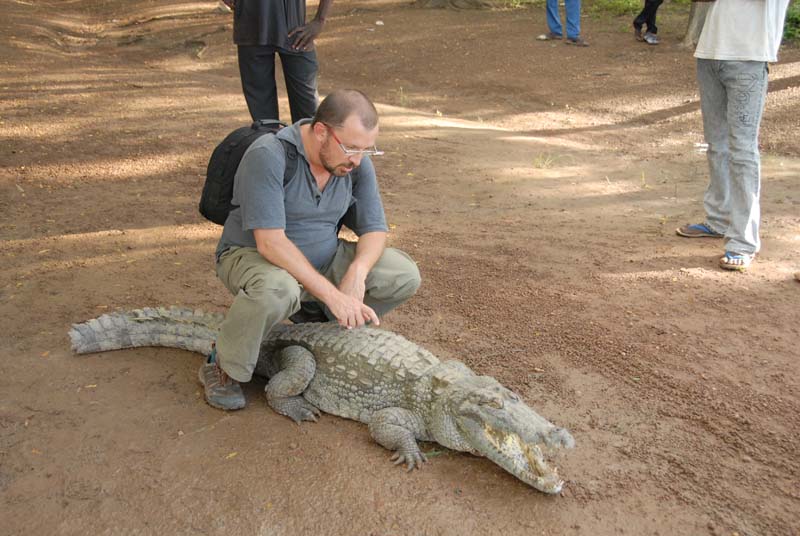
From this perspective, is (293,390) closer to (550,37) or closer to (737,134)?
(737,134)

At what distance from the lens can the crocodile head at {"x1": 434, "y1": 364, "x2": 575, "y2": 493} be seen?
2844 mm

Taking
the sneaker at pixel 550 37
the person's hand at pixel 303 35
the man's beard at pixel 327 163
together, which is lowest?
the sneaker at pixel 550 37

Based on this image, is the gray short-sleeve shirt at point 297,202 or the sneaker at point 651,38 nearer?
the gray short-sleeve shirt at point 297,202

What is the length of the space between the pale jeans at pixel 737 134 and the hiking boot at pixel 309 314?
10.5 ft

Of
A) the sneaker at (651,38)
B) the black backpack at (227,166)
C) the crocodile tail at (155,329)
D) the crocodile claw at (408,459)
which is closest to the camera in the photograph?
the crocodile claw at (408,459)

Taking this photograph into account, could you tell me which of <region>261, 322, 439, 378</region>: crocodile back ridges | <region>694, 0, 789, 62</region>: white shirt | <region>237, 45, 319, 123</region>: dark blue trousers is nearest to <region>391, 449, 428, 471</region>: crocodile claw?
<region>261, 322, 439, 378</region>: crocodile back ridges

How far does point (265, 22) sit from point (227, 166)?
A: 220 centimetres

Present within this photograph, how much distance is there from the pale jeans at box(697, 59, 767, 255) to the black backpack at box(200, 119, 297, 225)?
11.3ft

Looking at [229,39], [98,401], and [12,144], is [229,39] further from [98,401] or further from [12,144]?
[98,401]

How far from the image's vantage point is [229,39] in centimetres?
1531

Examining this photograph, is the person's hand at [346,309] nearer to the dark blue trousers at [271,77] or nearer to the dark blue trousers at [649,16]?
the dark blue trousers at [271,77]

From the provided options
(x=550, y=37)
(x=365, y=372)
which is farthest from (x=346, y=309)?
(x=550, y=37)

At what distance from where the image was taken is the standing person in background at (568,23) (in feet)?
42.7

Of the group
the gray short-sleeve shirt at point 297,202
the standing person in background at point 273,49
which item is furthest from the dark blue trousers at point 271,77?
the gray short-sleeve shirt at point 297,202
